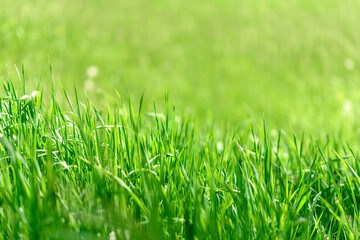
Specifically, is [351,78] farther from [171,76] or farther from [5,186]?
[5,186]

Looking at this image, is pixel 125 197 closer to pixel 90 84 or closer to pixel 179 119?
pixel 179 119

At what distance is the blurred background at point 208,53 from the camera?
4602mm

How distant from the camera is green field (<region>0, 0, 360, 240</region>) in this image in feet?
4.03

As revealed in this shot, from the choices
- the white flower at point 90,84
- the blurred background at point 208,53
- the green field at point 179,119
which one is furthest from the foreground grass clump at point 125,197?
the white flower at point 90,84

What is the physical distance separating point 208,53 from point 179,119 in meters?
3.82

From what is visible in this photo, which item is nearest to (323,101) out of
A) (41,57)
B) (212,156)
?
(41,57)

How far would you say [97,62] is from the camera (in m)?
5.13

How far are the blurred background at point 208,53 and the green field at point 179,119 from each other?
0.09ft

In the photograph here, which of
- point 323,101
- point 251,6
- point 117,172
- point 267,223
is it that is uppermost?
point 251,6

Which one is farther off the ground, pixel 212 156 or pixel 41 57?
pixel 41 57

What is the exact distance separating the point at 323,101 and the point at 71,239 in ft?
14.9

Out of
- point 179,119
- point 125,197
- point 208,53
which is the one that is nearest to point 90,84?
point 208,53

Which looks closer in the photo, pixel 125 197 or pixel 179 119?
pixel 125 197

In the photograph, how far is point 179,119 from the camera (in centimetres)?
242
